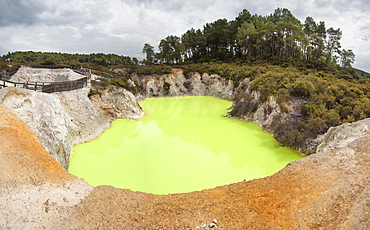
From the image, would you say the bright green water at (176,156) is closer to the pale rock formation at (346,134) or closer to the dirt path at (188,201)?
the pale rock formation at (346,134)

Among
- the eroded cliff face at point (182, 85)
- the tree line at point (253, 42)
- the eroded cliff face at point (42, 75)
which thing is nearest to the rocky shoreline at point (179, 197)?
the eroded cliff face at point (42, 75)

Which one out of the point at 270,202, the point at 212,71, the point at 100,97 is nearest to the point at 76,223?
the point at 270,202

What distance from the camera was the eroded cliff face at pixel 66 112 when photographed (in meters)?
11.2

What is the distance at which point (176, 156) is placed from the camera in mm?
14625

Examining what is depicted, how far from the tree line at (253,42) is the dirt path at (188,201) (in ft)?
137

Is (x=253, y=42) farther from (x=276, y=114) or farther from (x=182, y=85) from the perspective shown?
(x=276, y=114)

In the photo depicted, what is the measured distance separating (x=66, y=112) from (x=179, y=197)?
589 inches

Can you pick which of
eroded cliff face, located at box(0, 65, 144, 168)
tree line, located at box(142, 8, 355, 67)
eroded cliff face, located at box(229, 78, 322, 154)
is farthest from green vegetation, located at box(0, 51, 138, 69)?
eroded cliff face, located at box(229, 78, 322, 154)

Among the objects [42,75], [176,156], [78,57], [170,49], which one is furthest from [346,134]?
[78,57]

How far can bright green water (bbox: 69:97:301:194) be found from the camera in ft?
37.5

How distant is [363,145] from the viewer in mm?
9055

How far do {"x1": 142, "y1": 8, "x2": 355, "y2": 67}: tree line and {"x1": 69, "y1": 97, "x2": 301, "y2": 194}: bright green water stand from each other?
34038 mm

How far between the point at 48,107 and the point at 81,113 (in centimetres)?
712

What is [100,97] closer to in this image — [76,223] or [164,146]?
[164,146]
